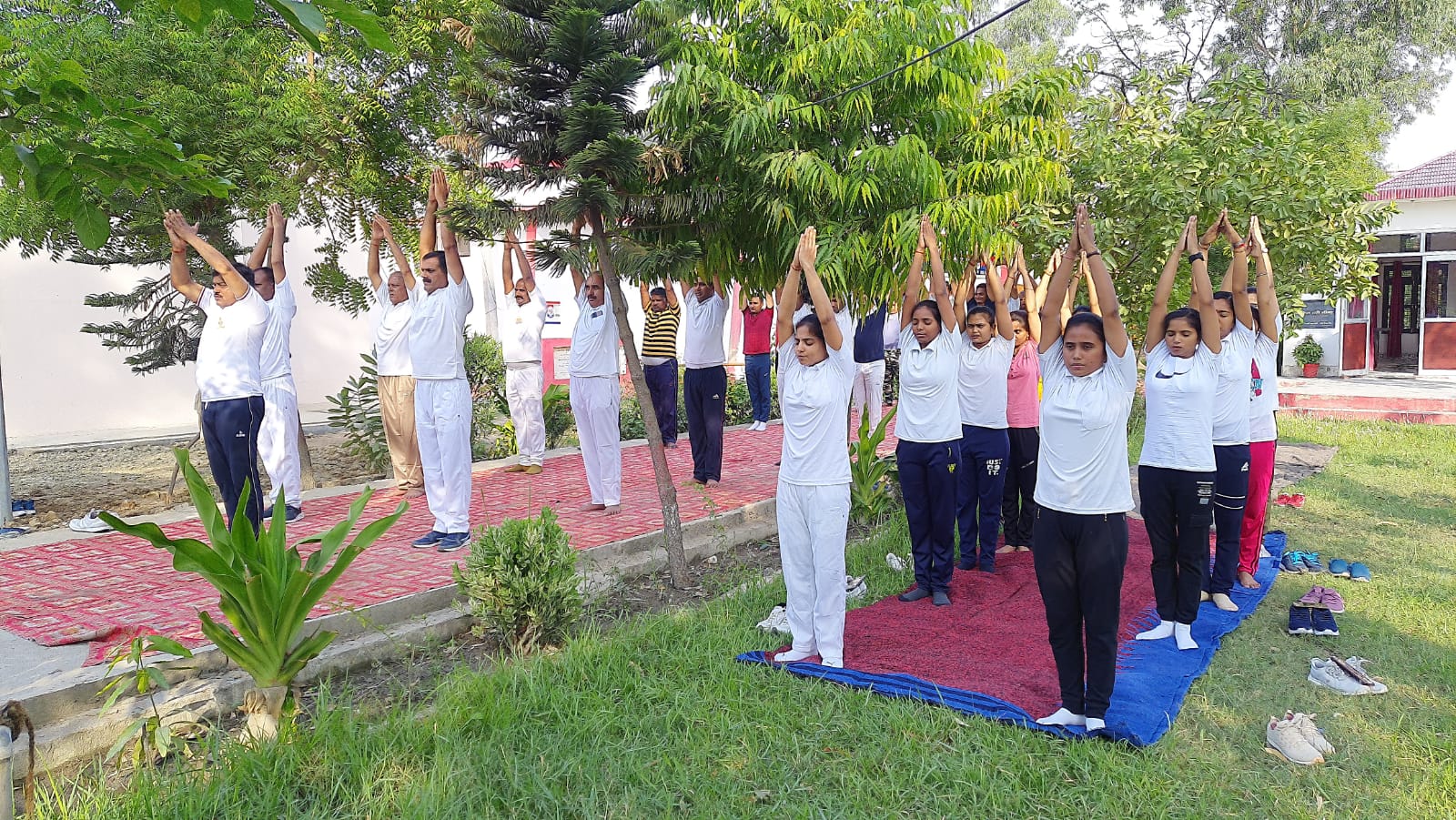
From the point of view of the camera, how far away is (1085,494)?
153 inches

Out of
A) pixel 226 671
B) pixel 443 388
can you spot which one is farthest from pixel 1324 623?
pixel 226 671

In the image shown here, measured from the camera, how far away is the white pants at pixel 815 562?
15.1ft

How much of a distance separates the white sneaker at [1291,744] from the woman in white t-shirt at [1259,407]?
82.4 inches

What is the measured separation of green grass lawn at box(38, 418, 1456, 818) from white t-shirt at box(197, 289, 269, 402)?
2816mm

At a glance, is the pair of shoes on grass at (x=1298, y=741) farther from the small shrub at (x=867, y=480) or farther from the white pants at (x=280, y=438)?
the white pants at (x=280, y=438)

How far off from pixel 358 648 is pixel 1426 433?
13.1 m

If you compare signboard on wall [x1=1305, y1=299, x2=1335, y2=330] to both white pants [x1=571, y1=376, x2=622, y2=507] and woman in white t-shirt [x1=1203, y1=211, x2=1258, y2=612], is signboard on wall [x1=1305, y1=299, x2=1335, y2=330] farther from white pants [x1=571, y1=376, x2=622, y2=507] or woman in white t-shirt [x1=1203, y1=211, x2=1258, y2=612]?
white pants [x1=571, y1=376, x2=622, y2=507]

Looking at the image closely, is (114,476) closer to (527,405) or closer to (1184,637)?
(527,405)

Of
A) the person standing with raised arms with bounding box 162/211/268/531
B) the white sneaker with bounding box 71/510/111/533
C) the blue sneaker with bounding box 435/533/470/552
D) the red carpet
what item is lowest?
the red carpet

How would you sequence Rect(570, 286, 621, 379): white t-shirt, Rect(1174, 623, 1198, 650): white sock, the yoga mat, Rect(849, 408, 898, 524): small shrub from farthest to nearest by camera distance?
Rect(570, 286, 621, 379): white t-shirt < Rect(849, 408, 898, 524): small shrub < Rect(1174, 623, 1198, 650): white sock < the yoga mat

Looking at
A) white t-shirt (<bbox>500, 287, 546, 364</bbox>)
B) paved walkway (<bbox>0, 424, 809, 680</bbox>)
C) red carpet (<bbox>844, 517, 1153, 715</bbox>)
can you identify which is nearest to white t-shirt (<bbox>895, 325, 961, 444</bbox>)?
red carpet (<bbox>844, 517, 1153, 715</bbox>)

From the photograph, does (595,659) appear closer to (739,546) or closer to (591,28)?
(739,546)

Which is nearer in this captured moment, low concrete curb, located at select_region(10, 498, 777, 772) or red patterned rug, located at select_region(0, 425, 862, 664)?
low concrete curb, located at select_region(10, 498, 777, 772)

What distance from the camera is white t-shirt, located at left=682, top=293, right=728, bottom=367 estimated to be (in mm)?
9219
